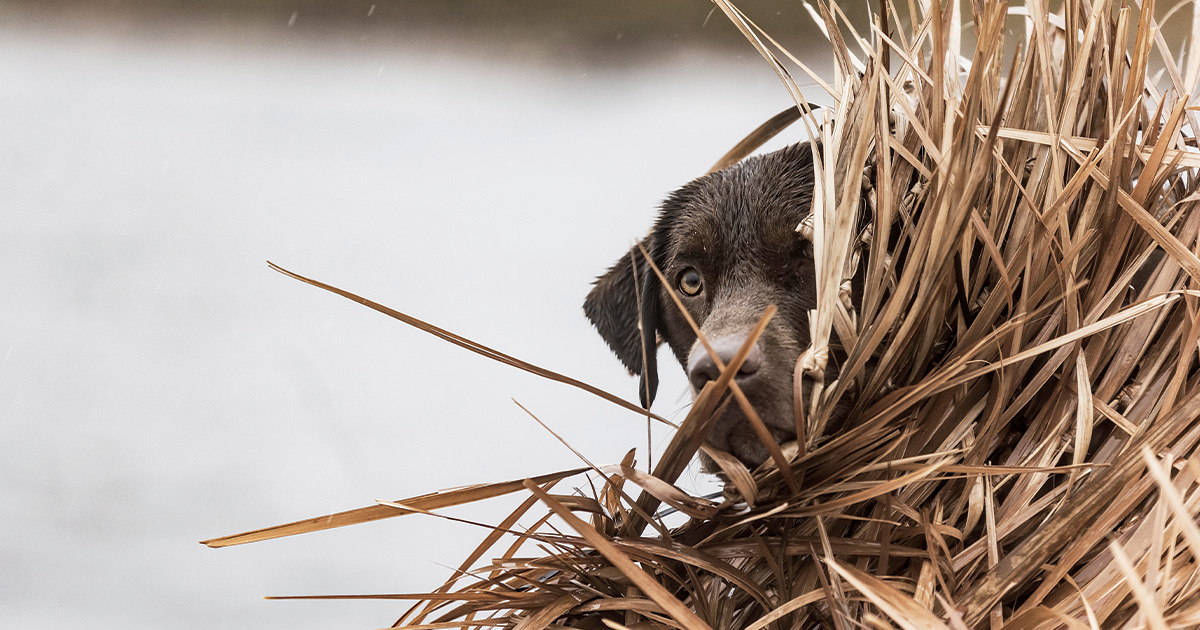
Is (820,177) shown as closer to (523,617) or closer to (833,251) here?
(833,251)

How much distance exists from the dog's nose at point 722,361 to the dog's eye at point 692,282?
39 centimetres

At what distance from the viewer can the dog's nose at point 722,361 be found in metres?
0.76

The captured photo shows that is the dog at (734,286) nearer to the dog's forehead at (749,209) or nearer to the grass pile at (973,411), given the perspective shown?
the dog's forehead at (749,209)

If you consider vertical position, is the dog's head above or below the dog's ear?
above

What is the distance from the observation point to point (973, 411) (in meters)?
0.61

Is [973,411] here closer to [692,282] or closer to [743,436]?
[743,436]

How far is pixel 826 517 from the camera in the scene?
2.11 ft

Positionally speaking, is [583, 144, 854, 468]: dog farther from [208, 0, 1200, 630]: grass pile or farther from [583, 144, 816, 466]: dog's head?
[208, 0, 1200, 630]: grass pile

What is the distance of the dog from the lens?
80 centimetres

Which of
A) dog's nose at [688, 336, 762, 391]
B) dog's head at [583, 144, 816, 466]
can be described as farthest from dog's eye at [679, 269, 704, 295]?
dog's nose at [688, 336, 762, 391]

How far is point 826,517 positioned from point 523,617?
0.27 metres

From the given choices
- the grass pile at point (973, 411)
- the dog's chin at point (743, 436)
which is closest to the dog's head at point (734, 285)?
the dog's chin at point (743, 436)

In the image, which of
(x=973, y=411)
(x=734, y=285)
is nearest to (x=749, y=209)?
(x=734, y=285)

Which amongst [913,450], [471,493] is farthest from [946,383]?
[471,493]
